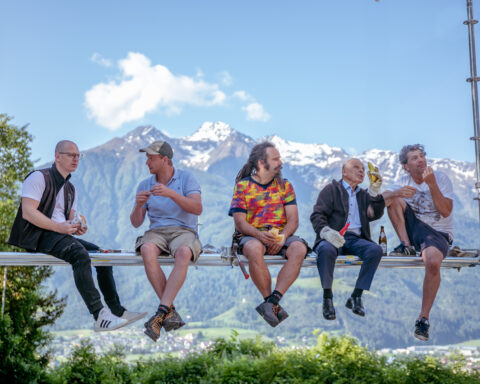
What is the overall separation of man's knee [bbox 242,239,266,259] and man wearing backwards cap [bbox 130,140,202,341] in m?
0.42

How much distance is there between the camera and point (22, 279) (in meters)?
16.8

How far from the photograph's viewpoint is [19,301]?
1642cm

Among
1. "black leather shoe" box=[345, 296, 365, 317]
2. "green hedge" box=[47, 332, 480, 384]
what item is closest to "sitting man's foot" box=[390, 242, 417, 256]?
"black leather shoe" box=[345, 296, 365, 317]

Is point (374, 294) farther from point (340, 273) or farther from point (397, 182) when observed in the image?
point (397, 182)

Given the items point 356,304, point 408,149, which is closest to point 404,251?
point 408,149

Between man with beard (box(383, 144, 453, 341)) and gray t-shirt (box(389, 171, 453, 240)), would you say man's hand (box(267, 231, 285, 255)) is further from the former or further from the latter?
gray t-shirt (box(389, 171, 453, 240))

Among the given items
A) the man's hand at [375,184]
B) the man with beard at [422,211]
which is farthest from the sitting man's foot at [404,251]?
the man's hand at [375,184]

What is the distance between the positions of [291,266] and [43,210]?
224 cm

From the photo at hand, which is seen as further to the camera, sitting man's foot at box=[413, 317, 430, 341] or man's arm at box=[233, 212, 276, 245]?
sitting man's foot at box=[413, 317, 430, 341]

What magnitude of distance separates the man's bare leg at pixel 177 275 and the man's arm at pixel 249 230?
1.98ft

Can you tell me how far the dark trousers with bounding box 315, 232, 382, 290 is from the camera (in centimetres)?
544

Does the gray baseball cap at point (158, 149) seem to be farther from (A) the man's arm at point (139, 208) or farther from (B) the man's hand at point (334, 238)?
(B) the man's hand at point (334, 238)

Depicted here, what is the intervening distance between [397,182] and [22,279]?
1311cm

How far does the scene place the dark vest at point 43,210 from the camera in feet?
17.4
